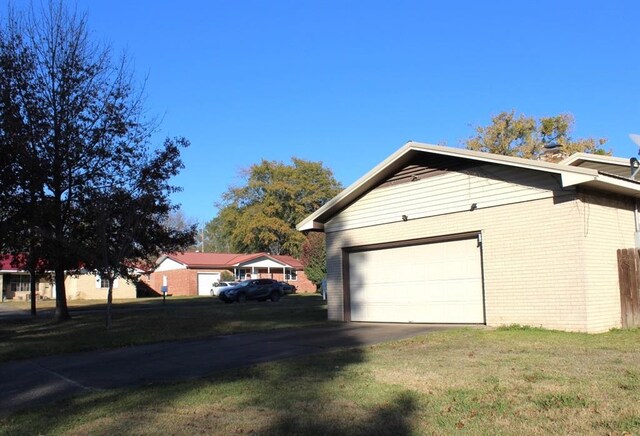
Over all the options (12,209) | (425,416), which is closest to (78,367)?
(425,416)

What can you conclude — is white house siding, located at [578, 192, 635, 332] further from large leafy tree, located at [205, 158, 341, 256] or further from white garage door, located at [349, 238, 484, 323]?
large leafy tree, located at [205, 158, 341, 256]

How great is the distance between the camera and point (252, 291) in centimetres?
3800

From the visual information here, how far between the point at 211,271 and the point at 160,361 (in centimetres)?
4500

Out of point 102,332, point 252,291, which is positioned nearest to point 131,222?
point 102,332

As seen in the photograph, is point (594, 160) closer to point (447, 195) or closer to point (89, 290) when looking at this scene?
point (447, 195)

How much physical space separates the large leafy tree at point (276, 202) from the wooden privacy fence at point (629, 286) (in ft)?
177

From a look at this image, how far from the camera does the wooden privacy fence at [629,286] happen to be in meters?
13.8

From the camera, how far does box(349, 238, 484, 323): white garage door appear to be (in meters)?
15.3

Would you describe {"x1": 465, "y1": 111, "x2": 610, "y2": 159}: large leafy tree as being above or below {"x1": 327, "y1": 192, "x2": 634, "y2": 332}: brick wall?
above

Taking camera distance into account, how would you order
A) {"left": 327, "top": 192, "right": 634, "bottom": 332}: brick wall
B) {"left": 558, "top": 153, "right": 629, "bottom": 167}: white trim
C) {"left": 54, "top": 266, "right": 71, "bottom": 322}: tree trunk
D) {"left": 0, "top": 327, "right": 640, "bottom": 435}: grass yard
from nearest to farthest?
{"left": 0, "top": 327, "right": 640, "bottom": 435}: grass yard, {"left": 327, "top": 192, "right": 634, "bottom": 332}: brick wall, {"left": 558, "top": 153, "right": 629, "bottom": 167}: white trim, {"left": 54, "top": 266, "right": 71, "bottom": 322}: tree trunk

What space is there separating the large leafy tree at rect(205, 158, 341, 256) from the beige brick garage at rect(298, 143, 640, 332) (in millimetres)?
49713

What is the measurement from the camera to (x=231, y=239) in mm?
70875

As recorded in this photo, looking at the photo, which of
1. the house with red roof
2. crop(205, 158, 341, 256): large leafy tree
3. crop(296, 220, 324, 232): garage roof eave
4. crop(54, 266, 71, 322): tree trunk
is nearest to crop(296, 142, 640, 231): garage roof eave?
crop(296, 220, 324, 232): garage roof eave

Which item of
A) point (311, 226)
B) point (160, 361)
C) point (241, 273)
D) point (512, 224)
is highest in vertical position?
point (311, 226)
